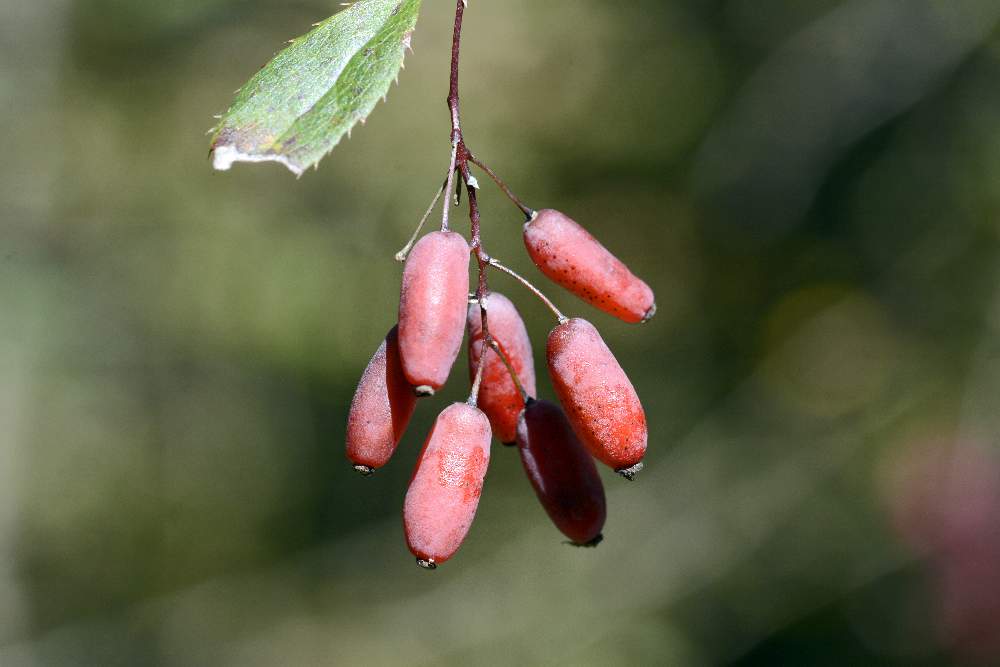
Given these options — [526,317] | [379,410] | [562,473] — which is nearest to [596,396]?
[562,473]

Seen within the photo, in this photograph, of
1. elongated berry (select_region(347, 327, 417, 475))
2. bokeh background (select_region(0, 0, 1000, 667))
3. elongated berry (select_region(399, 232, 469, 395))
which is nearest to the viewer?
elongated berry (select_region(399, 232, 469, 395))

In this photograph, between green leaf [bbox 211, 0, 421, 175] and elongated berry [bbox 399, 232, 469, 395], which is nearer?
elongated berry [bbox 399, 232, 469, 395]

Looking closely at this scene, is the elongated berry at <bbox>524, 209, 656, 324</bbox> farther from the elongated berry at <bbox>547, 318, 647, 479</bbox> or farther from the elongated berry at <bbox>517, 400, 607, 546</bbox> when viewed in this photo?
the elongated berry at <bbox>517, 400, 607, 546</bbox>

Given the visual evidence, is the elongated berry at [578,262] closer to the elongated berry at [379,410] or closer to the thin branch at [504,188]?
the thin branch at [504,188]

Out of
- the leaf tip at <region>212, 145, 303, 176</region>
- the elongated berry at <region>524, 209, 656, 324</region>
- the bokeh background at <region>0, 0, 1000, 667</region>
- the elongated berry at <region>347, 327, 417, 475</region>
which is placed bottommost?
the bokeh background at <region>0, 0, 1000, 667</region>

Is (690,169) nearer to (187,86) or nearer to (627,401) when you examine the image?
(187,86)

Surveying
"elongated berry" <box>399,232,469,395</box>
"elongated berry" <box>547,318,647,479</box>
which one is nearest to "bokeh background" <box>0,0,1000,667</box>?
"elongated berry" <box>547,318,647,479</box>

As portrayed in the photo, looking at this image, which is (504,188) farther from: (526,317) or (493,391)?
(526,317)
